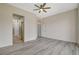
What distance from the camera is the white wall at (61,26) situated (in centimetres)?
575

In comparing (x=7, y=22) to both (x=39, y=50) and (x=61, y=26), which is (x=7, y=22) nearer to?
(x=39, y=50)

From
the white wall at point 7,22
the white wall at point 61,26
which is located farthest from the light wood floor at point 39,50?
the white wall at point 61,26

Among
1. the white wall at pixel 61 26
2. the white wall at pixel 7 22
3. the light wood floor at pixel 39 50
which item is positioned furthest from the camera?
the white wall at pixel 61 26

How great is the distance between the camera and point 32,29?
6320 millimetres

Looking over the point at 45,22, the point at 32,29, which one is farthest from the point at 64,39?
the point at 32,29

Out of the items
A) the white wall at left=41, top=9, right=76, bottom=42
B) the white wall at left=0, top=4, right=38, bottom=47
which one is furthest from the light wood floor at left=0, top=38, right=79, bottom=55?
the white wall at left=41, top=9, right=76, bottom=42

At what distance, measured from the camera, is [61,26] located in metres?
6.27

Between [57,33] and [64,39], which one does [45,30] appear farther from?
[64,39]

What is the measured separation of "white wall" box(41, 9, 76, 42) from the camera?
575 centimetres

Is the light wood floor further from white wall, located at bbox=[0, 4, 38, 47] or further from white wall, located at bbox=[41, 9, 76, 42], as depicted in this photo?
white wall, located at bbox=[41, 9, 76, 42]

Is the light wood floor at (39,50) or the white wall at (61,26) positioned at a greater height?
the white wall at (61,26)

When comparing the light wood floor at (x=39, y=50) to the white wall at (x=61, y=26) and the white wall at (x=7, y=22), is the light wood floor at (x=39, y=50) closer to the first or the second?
the white wall at (x=7, y=22)

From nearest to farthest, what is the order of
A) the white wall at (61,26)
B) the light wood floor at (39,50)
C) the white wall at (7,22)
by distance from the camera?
the light wood floor at (39,50)
the white wall at (7,22)
the white wall at (61,26)

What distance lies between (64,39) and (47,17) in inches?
80.5
